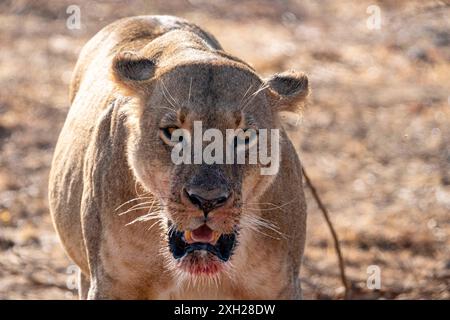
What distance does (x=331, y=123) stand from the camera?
12055 millimetres

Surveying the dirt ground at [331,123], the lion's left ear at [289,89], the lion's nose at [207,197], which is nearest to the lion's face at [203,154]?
the lion's nose at [207,197]

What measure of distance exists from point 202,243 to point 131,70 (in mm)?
987

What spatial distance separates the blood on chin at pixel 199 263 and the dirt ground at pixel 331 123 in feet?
8.32

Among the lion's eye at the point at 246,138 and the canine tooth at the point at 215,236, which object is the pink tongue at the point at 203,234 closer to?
the canine tooth at the point at 215,236

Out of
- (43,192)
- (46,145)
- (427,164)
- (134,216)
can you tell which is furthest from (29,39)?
(134,216)

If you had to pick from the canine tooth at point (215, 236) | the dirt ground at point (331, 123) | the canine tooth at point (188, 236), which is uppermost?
the dirt ground at point (331, 123)

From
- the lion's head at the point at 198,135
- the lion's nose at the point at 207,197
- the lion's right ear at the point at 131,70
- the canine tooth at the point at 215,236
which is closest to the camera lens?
the lion's nose at the point at 207,197

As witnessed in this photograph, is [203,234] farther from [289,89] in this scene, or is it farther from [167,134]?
[289,89]

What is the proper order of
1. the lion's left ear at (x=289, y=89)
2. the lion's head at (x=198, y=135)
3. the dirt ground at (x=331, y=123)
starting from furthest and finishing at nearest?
the dirt ground at (x=331, y=123) < the lion's left ear at (x=289, y=89) < the lion's head at (x=198, y=135)

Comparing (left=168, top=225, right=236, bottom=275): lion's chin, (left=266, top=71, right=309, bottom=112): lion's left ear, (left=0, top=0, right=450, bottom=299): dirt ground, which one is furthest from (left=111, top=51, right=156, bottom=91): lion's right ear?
(left=0, top=0, right=450, bottom=299): dirt ground

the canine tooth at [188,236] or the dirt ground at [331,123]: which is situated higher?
the dirt ground at [331,123]

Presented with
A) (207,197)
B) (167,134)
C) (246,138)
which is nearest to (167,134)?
(167,134)

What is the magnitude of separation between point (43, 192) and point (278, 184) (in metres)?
4.84

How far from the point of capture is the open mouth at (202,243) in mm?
5023
